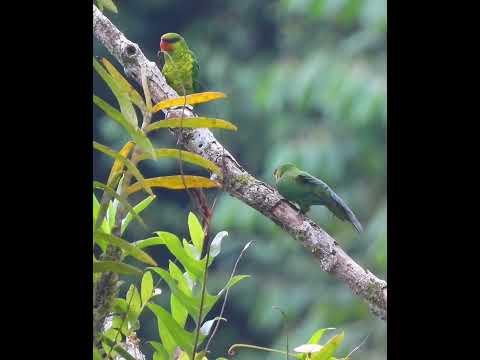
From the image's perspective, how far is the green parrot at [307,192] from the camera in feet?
3.24

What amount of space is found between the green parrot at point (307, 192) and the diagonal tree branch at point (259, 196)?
0.05 metres

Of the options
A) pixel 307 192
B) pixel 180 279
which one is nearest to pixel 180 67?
pixel 307 192

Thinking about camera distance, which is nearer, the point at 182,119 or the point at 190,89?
the point at 182,119

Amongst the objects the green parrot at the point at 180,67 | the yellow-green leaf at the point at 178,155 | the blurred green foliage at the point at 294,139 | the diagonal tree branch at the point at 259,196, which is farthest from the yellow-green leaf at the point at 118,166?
the blurred green foliage at the point at 294,139

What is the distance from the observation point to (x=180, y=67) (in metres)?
1.21

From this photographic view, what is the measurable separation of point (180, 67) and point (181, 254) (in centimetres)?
46

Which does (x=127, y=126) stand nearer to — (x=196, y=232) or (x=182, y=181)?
(x=182, y=181)

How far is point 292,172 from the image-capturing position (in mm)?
1046

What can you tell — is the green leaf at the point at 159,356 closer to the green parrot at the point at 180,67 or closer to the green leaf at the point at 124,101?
the green leaf at the point at 124,101

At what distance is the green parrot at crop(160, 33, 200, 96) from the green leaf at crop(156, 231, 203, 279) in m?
0.40

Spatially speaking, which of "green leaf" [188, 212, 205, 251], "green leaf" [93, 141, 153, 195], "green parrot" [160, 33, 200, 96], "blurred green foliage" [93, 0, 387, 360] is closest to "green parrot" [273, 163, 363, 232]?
"green leaf" [188, 212, 205, 251]
